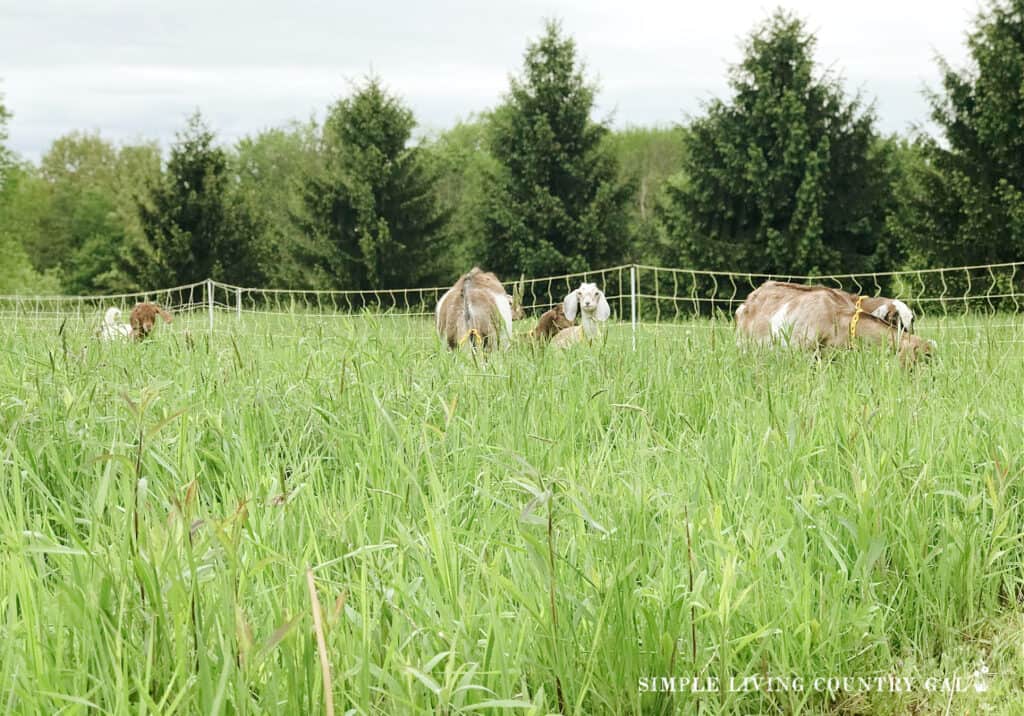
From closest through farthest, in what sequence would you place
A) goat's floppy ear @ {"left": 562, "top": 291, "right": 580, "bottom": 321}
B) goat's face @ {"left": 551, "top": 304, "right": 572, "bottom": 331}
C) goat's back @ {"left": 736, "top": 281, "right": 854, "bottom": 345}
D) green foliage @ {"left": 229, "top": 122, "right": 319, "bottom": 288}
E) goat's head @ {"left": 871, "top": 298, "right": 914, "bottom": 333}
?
goat's head @ {"left": 871, "top": 298, "right": 914, "bottom": 333} < goat's back @ {"left": 736, "top": 281, "right": 854, "bottom": 345} < goat's floppy ear @ {"left": 562, "top": 291, "right": 580, "bottom": 321} < goat's face @ {"left": 551, "top": 304, "right": 572, "bottom": 331} < green foliage @ {"left": 229, "top": 122, "right": 319, "bottom": 288}

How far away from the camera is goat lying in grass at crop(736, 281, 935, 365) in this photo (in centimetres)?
661

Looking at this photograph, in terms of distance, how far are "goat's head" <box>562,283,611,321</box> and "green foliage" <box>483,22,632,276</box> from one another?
14.3m

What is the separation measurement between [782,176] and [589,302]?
48.0 ft

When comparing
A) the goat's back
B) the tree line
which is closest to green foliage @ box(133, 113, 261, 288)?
the tree line

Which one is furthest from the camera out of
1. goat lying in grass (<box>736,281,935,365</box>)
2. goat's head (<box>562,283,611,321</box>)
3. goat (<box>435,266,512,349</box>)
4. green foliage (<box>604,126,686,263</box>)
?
green foliage (<box>604,126,686,263</box>)

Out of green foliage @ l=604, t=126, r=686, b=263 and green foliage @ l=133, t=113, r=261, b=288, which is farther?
green foliage @ l=604, t=126, r=686, b=263

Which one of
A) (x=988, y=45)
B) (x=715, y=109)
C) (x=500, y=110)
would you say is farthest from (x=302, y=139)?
(x=988, y=45)

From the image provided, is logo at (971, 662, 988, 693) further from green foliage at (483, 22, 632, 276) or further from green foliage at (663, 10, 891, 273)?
green foliage at (483, 22, 632, 276)

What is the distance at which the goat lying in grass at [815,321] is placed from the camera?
6613mm

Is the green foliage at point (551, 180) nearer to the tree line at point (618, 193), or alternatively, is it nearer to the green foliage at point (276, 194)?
the tree line at point (618, 193)

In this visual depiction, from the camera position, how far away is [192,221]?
2833 cm

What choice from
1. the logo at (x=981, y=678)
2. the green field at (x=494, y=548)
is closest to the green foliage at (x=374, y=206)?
the green field at (x=494, y=548)

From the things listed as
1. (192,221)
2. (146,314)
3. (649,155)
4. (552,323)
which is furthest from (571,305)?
(649,155)

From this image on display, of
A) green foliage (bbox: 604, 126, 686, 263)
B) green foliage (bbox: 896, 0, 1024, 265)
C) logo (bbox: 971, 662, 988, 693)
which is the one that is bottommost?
logo (bbox: 971, 662, 988, 693)
